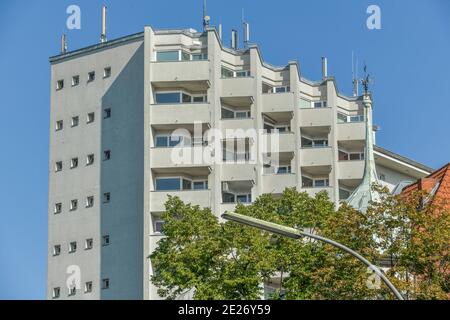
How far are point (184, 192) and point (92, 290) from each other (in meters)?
8.57

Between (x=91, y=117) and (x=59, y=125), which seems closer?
(x=91, y=117)

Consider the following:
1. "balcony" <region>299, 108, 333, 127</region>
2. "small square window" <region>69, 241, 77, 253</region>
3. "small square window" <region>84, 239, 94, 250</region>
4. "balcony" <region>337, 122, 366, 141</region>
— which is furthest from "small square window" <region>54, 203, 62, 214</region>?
"balcony" <region>337, 122, 366, 141</region>

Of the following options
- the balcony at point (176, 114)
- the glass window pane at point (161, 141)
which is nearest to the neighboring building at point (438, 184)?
the balcony at point (176, 114)

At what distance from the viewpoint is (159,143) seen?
102625 millimetres

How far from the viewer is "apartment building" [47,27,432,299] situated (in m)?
102

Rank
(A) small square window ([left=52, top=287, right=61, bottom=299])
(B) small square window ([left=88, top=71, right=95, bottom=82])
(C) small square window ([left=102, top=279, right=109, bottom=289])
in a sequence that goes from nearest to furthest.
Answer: (C) small square window ([left=102, top=279, right=109, bottom=289]) → (A) small square window ([left=52, top=287, right=61, bottom=299]) → (B) small square window ([left=88, top=71, right=95, bottom=82])

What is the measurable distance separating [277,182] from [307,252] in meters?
37.7

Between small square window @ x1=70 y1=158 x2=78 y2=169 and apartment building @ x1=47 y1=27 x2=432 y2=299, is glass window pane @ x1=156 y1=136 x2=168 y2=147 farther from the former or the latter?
small square window @ x1=70 y1=158 x2=78 y2=169

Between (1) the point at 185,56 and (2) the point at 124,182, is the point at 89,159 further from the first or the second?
(1) the point at 185,56

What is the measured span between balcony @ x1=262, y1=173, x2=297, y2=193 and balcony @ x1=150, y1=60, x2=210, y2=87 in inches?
297

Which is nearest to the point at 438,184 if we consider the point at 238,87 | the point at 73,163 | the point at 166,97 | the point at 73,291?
the point at 238,87

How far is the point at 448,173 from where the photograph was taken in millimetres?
79062

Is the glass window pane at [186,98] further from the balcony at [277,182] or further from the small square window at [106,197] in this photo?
the small square window at [106,197]

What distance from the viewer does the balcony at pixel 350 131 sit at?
355ft
